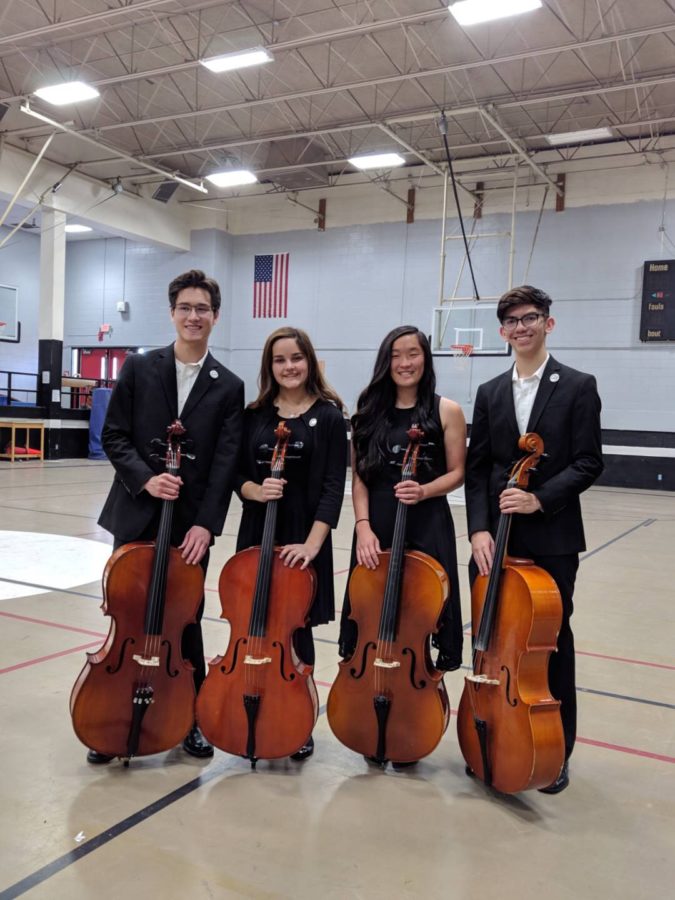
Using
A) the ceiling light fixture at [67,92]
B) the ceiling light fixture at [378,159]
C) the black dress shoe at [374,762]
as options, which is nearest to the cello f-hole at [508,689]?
the black dress shoe at [374,762]

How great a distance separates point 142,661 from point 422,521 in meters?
0.95

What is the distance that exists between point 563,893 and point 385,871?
41 cm

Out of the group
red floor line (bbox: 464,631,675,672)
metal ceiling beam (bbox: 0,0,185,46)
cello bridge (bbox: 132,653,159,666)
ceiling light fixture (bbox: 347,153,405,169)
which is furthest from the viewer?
ceiling light fixture (bbox: 347,153,405,169)

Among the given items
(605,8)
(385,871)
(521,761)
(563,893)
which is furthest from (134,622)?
(605,8)

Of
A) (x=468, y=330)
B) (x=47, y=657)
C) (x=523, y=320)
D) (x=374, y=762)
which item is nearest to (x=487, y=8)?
(x=468, y=330)

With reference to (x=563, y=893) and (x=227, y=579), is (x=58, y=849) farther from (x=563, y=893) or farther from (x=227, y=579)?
(x=563, y=893)

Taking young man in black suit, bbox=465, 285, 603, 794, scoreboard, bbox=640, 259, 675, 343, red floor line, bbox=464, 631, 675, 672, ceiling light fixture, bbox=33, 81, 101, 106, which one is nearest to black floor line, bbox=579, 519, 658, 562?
red floor line, bbox=464, 631, 675, 672

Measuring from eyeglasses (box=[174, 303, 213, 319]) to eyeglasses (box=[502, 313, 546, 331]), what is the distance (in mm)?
940

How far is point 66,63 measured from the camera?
36.0ft

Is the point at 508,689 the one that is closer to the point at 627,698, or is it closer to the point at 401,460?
the point at 401,460

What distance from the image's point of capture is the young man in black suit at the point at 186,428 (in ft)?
7.56

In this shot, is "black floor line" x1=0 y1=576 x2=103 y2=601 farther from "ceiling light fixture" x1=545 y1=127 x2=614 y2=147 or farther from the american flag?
the american flag

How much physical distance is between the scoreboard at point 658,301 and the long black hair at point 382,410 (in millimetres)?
11407

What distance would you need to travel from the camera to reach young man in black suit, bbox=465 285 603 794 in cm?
215
